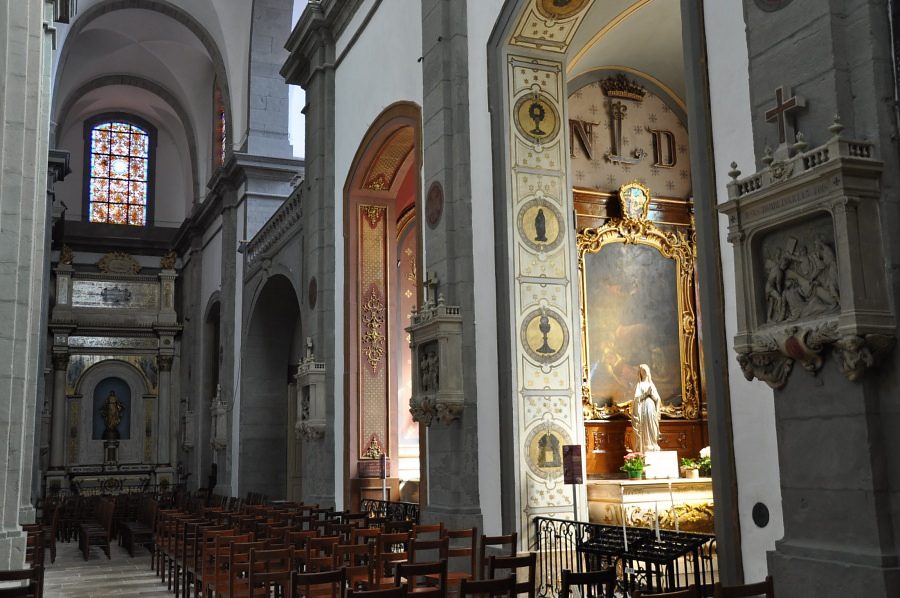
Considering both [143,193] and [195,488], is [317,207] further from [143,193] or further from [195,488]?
[143,193]

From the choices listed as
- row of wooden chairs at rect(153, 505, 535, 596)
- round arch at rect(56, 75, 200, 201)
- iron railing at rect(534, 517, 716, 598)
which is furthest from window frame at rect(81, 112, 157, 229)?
iron railing at rect(534, 517, 716, 598)

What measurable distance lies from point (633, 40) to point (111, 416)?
22.4m

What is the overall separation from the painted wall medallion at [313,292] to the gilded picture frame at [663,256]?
201 inches

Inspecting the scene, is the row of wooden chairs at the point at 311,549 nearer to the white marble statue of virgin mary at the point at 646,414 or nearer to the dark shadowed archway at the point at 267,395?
the white marble statue of virgin mary at the point at 646,414

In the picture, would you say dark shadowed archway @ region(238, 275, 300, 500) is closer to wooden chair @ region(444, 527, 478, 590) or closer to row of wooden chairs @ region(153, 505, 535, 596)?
row of wooden chairs @ region(153, 505, 535, 596)

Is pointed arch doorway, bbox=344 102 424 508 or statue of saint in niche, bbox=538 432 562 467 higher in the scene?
pointed arch doorway, bbox=344 102 424 508

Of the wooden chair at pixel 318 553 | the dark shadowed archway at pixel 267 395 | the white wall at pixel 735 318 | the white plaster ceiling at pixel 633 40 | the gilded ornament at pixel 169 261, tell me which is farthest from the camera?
Answer: the gilded ornament at pixel 169 261

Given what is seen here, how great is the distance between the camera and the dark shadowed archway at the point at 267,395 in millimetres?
21312

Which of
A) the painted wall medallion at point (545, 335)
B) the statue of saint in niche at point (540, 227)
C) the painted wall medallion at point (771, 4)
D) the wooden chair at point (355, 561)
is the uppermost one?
the painted wall medallion at point (771, 4)

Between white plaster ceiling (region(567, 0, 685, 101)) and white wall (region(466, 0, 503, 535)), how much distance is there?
5.60ft

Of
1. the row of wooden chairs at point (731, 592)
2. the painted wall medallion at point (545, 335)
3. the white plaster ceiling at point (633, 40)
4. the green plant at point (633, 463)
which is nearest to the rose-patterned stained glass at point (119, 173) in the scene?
the white plaster ceiling at point (633, 40)

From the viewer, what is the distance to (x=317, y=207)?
53.2ft

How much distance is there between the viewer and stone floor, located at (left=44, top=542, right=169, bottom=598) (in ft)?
39.1

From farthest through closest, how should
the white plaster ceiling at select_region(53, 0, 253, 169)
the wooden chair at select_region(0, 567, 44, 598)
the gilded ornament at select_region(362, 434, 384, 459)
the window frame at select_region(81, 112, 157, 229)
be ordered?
the window frame at select_region(81, 112, 157, 229) → the white plaster ceiling at select_region(53, 0, 253, 169) → the gilded ornament at select_region(362, 434, 384, 459) → the wooden chair at select_region(0, 567, 44, 598)
